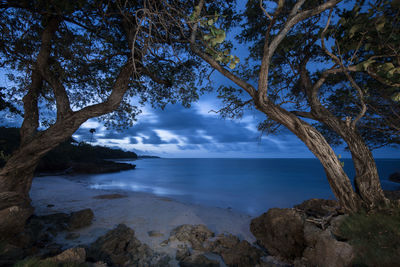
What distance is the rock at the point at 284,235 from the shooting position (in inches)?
143

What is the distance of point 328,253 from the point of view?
2898mm

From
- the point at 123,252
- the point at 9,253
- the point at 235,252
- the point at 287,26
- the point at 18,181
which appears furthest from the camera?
the point at 18,181

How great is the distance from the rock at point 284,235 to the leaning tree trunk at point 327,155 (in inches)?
39.2

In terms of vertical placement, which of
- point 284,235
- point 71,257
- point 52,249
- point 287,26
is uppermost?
point 287,26

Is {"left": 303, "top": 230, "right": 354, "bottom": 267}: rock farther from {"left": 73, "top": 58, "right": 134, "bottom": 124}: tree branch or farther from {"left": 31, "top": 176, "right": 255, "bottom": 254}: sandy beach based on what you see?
{"left": 73, "top": 58, "right": 134, "bottom": 124}: tree branch

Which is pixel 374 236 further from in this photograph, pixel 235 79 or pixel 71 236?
pixel 71 236

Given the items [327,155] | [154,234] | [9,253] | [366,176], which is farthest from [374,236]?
[9,253]

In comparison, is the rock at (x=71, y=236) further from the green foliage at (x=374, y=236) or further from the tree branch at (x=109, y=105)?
the green foliage at (x=374, y=236)

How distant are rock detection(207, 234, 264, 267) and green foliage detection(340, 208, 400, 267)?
1.69 meters

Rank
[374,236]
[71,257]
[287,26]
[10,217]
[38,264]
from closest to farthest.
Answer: [38,264] < [71,257] < [374,236] < [10,217] < [287,26]

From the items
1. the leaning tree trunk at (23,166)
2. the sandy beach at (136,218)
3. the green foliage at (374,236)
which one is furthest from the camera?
the sandy beach at (136,218)

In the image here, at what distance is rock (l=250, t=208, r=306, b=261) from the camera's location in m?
3.63

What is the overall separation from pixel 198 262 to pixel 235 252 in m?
0.84

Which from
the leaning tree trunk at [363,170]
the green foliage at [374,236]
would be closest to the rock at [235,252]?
the green foliage at [374,236]
